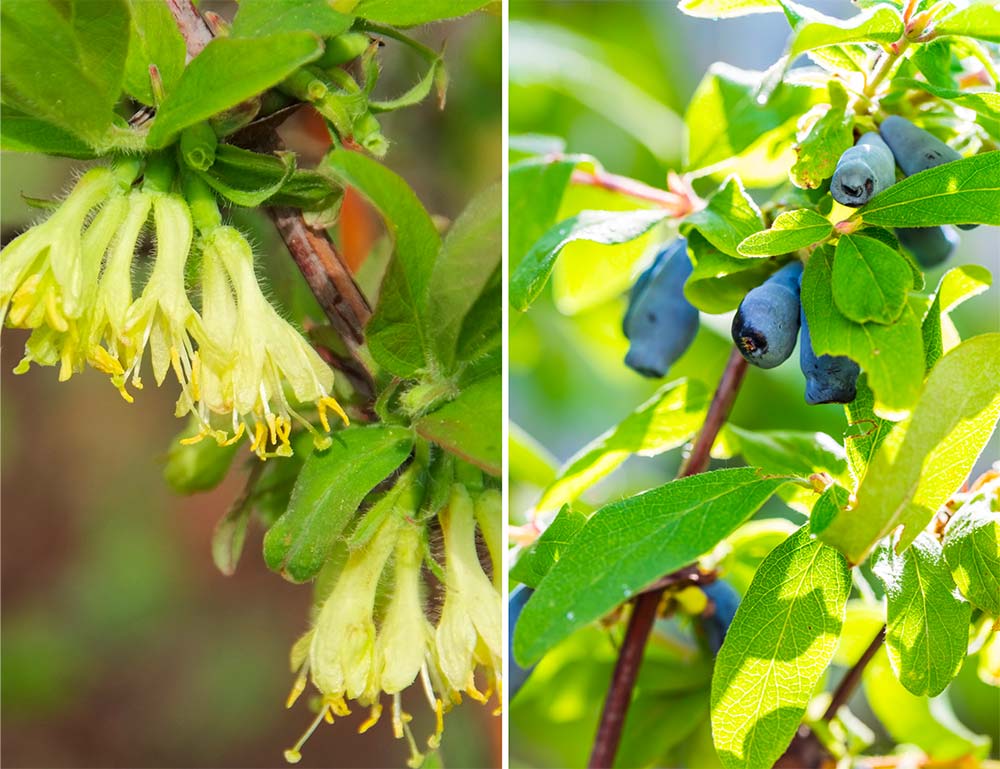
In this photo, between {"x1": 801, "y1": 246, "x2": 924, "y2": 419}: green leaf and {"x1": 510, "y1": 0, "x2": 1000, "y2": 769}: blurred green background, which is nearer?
{"x1": 801, "y1": 246, "x2": 924, "y2": 419}: green leaf

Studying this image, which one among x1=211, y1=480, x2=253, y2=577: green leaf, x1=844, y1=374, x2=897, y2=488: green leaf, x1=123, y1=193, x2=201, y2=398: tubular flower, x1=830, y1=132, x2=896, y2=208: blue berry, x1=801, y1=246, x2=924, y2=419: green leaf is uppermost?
x1=123, y1=193, x2=201, y2=398: tubular flower

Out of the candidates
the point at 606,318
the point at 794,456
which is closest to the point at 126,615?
the point at 606,318

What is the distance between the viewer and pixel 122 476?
1.60 metres

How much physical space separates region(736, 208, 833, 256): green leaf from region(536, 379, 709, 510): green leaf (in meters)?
0.20

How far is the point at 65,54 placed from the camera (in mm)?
419

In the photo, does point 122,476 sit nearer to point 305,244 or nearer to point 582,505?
point 582,505

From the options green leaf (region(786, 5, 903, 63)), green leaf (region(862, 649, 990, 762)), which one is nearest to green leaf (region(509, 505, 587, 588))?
green leaf (region(786, 5, 903, 63))

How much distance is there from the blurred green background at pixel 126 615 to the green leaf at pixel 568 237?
0.79 meters

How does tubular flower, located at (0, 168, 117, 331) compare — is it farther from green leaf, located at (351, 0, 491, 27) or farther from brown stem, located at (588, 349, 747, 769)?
brown stem, located at (588, 349, 747, 769)

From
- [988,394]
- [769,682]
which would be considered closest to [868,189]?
[988,394]

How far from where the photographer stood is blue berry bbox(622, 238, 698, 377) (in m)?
0.59

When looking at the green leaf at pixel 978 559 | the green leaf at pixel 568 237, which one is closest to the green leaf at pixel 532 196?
the green leaf at pixel 568 237

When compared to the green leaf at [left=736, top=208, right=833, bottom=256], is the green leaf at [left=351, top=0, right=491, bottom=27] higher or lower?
higher

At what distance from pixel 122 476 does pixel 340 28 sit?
1281 mm
